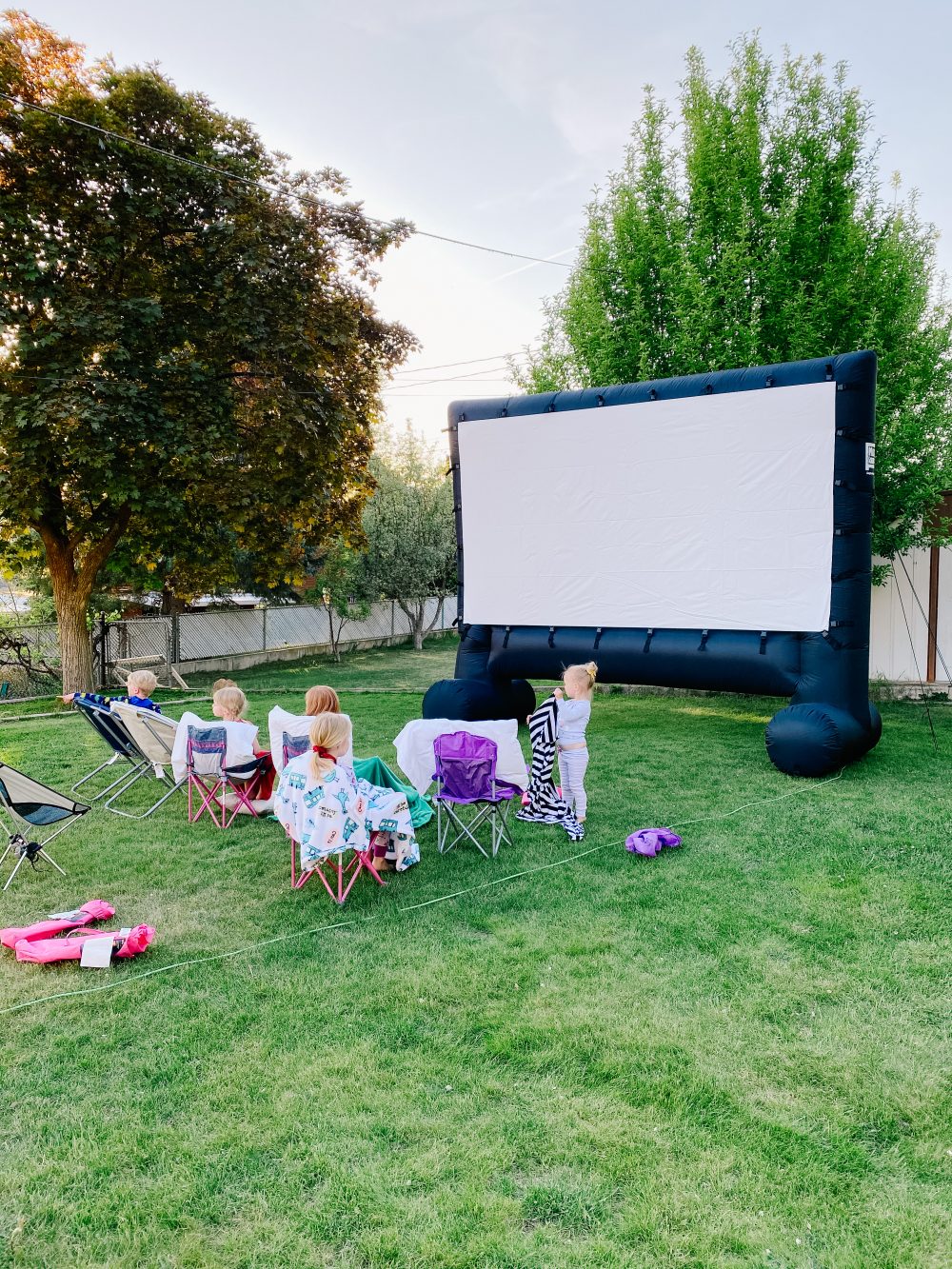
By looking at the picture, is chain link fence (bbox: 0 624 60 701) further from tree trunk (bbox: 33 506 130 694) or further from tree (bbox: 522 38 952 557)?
tree (bbox: 522 38 952 557)

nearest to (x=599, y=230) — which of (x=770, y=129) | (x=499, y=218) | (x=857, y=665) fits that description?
(x=499, y=218)

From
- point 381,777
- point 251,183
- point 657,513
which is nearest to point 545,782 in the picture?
point 381,777

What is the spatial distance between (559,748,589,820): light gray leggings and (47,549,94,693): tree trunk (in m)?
10.6

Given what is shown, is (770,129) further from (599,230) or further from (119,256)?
(119,256)

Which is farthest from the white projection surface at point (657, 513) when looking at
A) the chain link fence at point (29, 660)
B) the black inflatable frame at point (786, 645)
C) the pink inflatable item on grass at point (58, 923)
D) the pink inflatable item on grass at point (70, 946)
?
the chain link fence at point (29, 660)

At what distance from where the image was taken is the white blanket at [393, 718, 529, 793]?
Answer: 6023 mm

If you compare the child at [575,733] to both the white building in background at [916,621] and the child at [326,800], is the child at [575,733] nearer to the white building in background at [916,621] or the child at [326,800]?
the child at [326,800]

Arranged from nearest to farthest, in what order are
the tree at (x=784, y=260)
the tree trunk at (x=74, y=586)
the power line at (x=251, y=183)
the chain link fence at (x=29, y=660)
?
the power line at (x=251, y=183), the tree at (x=784, y=260), the tree trunk at (x=74, y=586), the chain link fence at (x=29, y=660)

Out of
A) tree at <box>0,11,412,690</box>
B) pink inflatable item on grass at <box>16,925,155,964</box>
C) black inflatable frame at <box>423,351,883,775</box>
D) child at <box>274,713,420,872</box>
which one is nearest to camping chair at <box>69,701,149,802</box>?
child at <box>274,713,420,872</box>

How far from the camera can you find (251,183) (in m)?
12.6

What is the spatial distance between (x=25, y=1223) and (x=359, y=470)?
46.3ft

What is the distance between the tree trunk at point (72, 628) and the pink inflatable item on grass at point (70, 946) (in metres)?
10.7

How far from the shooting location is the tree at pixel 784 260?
1209 centimetres

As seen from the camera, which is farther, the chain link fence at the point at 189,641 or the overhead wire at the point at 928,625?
the chain link fence at the point at 189,641
